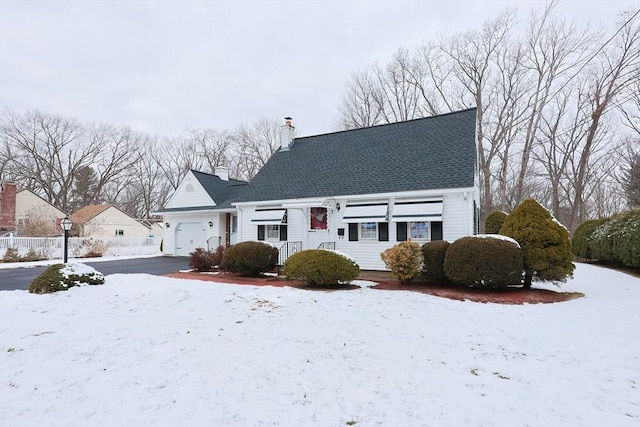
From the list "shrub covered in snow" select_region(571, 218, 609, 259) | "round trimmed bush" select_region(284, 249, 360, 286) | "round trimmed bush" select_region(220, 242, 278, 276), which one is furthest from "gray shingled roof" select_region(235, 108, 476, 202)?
"shrub covered in snow" select_region(571, 218, 609, 259)

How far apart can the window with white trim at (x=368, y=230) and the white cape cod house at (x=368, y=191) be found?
38 millimetres

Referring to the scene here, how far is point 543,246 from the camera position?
875 cm

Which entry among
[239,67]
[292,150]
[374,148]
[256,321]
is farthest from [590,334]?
[239,67]

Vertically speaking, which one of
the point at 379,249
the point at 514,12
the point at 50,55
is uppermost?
the point at 514,12

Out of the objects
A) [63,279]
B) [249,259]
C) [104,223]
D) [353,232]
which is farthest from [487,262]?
[104,223]

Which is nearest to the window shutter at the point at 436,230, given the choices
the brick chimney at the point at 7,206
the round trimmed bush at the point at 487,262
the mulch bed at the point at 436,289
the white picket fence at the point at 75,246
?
the mulch bed at the point at 436,289

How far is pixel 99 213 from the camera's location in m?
30.2

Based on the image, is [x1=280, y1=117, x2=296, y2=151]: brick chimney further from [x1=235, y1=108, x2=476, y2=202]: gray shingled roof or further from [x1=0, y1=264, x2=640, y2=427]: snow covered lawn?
[x1=0, y1=264, x2=640, y2=427]: snow covered lawn

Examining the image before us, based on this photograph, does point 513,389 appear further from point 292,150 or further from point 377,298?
point 292,150

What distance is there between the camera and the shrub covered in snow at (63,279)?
8.55m

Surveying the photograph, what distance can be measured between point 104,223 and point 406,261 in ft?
101

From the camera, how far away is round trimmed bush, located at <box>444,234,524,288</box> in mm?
8461

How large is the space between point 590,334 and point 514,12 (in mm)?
24294

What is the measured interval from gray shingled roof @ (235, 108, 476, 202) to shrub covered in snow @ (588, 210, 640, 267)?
22.3 feet
